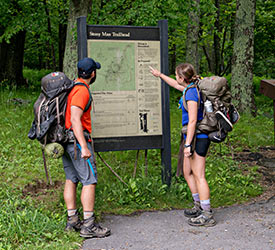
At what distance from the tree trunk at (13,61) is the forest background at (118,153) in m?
0.04

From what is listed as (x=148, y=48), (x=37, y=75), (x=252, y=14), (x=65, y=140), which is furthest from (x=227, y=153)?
(x=37, y=75)

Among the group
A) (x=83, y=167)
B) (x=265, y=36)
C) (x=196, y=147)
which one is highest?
(x=265, y=36)

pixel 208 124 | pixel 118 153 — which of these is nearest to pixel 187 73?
pixel 208 124

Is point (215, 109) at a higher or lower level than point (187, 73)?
lower

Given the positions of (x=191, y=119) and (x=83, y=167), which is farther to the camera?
(x=191, y=119)

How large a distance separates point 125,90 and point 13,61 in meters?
10.7

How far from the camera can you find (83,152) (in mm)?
4418

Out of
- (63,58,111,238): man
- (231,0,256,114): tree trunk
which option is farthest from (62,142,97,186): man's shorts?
(231,0,256,114): tree trunk

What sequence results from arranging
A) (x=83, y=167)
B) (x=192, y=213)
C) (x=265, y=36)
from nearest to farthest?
1. (x=83, y=167)
2. (x=192, y=213)
3. (x=265, y=36)

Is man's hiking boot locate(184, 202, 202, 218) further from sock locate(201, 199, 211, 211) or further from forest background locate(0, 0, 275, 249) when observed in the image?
forest background locate(0, 0, 275, 249)

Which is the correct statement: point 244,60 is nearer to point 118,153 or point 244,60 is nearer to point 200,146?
point 118,153

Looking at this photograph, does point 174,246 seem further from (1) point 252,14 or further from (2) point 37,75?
(2) point 37,75

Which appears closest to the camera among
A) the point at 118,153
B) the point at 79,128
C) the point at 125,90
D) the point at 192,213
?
the point at 79,128

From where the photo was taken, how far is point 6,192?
5.84 meters
